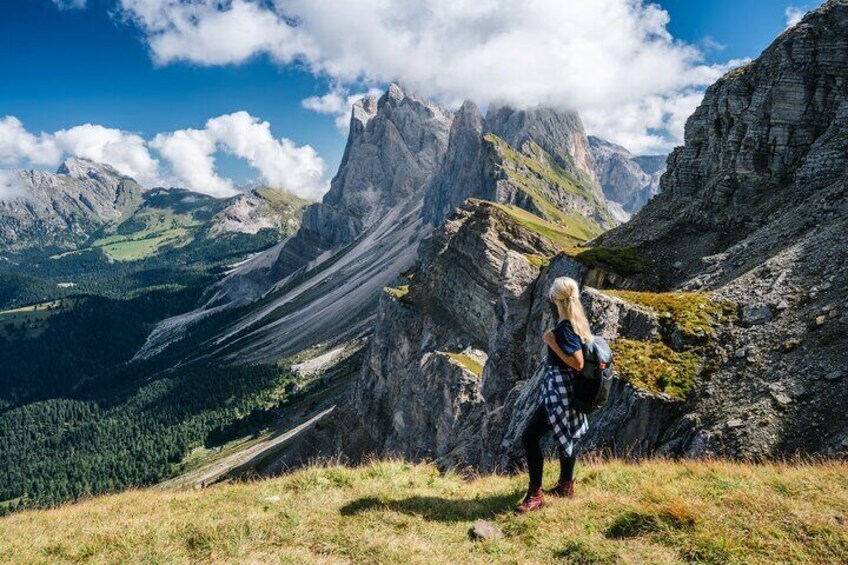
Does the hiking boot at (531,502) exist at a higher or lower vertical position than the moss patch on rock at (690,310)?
lower

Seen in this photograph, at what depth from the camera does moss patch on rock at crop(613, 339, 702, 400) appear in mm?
18266

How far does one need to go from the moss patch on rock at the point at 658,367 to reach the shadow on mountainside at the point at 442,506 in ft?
29.3

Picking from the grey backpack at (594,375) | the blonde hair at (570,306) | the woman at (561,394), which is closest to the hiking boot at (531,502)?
the woman at (561,394)

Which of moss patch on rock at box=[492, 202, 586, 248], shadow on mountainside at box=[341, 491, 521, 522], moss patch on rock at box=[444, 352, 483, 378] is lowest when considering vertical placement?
moss patch on rock at box=[444, 352, 483, 378]

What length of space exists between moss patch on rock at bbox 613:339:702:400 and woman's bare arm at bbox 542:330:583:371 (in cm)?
948

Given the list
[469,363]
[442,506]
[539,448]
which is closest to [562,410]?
[539,448]

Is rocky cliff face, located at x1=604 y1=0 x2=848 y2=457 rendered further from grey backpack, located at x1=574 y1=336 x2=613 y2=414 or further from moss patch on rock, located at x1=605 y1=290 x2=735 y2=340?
grey backpack, located at x1=574 y1=336 x2=613 y2=414

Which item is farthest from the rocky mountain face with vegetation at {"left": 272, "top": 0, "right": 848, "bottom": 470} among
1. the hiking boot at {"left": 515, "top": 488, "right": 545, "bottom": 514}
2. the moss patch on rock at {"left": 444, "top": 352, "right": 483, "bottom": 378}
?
the hiking boot at {"left": 515, "top": 488, "right": 545, "bottom": 514}

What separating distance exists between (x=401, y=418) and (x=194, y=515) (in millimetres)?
72059

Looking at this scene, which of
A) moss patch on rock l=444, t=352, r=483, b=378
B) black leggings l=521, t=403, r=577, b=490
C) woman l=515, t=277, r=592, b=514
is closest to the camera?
woman l=515, t=277, r=592, b=514

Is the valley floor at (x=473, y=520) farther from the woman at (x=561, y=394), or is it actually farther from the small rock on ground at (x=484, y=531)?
the woman at (x=561, y=394)

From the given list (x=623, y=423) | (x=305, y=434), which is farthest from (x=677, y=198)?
(x=305, y=434)

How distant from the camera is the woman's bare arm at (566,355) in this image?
1010 centimetres

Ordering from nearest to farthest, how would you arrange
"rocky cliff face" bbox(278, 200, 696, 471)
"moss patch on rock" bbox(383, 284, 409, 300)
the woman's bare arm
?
the woman's bare arm, "rocky cliff face" bbox(278, 200, 696, 471), "moss patch on rock" bbox(383, 284, 409, 300)
